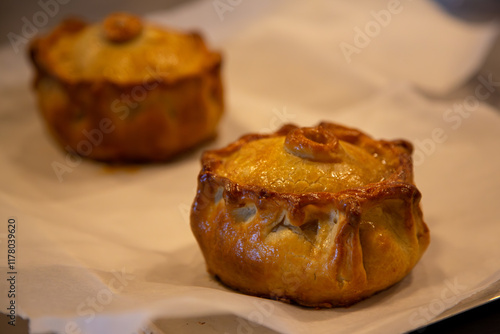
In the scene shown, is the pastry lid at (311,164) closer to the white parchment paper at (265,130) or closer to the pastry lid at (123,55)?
the white parchment paper at (265,130)

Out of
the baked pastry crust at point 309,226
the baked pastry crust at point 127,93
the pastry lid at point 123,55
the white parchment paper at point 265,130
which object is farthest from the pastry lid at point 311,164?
the pastry lid at point 123,55

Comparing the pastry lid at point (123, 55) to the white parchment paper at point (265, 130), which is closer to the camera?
the white parchment paper at point (265, 130)

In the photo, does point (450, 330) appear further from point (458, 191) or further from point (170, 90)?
point (170, 90)

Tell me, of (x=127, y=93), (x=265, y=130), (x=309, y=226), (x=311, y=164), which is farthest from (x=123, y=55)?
(x=309, y=226)

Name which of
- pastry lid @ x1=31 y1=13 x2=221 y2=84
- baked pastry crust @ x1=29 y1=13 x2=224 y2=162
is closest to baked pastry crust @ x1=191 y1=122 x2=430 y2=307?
baked pastry crust @ x1=29 y1=13 x2=224 y2=162

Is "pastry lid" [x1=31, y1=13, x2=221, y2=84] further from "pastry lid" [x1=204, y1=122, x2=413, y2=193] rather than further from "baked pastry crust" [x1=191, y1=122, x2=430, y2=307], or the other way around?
"baked pastry crust" [x1=191, y1=122, x2=430, y2=307]

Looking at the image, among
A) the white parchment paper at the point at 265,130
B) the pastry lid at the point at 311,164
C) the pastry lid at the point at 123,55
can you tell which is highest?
the pastry lid at the point at 311,164

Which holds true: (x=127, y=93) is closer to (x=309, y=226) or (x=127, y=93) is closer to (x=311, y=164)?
(x=311, y=164)
